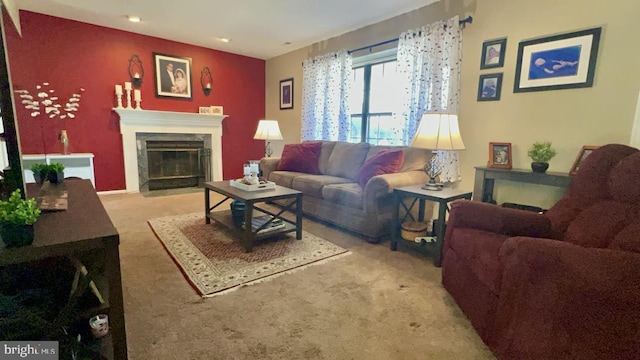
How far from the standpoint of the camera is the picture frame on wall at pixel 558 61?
7.83 ft

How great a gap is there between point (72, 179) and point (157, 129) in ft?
9.19

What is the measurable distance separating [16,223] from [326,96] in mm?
4040

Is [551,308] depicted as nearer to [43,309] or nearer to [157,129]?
[43,309]

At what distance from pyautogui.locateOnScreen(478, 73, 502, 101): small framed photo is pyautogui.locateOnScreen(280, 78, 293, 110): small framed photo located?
129 inches

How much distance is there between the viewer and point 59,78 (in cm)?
411

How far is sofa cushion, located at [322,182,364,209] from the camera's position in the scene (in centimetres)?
290

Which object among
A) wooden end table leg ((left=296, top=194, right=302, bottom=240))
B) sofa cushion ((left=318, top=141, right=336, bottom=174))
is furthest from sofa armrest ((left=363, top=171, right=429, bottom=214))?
sofa cushion ((left=318, top=141, right=336, bottom=174))

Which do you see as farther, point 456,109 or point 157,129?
point 157,129

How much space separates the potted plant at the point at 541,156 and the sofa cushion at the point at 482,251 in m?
1.17

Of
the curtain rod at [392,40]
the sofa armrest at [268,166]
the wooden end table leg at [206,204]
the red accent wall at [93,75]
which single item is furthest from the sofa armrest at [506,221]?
the red accent wall at [93,75]

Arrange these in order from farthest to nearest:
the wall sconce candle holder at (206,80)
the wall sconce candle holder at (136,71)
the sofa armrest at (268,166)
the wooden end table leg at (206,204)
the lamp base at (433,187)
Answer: the wall sconce candle holder at (206,80) < the wall sconce candle holder at (136,71) < the sofa armrest at (268,166) < the wooden end table leg at (206,204) < the lamp base at (433,187)

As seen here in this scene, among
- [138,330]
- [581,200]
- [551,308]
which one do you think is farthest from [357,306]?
[581,200]

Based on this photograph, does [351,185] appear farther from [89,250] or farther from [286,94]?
[286,94]

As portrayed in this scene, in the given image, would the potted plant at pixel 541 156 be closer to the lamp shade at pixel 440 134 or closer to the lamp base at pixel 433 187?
the lamp shade at pixel 440 134
